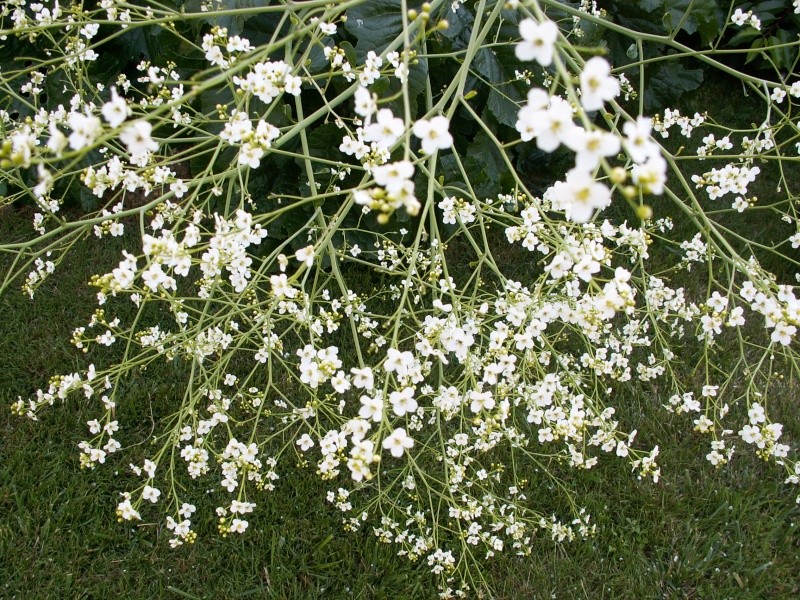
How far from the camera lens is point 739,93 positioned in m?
4.57

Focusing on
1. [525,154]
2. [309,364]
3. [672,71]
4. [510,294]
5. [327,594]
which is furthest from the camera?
[672,71]

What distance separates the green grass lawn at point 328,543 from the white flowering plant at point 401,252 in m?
0.08

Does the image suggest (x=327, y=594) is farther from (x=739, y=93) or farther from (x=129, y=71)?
(x=739, y=93)

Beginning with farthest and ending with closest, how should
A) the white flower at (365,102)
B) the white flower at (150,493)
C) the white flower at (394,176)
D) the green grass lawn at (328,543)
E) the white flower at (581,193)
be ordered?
1. the green grass lawn at (328,543)
2. the white flower at (150,493)
3. the white flower at (365,102)
4. the white flower at (394,176)
5. the white flower at (581,193)

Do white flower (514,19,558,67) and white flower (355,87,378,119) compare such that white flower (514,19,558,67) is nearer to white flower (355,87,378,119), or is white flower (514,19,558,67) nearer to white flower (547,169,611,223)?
white flower (547,169,611,223)

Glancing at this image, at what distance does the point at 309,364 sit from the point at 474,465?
1.25 m

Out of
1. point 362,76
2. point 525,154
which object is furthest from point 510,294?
point 525,154

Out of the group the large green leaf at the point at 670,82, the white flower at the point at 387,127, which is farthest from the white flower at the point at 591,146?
the large green leaf at the point at 670,82

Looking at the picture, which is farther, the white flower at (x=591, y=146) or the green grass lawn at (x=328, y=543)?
the green grass lawn at (x=328, y=543)

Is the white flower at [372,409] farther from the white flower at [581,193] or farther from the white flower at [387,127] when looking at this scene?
the white flower at [581,193]

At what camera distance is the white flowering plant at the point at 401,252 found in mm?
1560

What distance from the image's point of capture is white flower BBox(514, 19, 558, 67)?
88 centimetres

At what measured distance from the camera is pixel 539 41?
0.92m

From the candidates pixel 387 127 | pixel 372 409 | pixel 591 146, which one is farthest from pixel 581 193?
pixel 372 409
